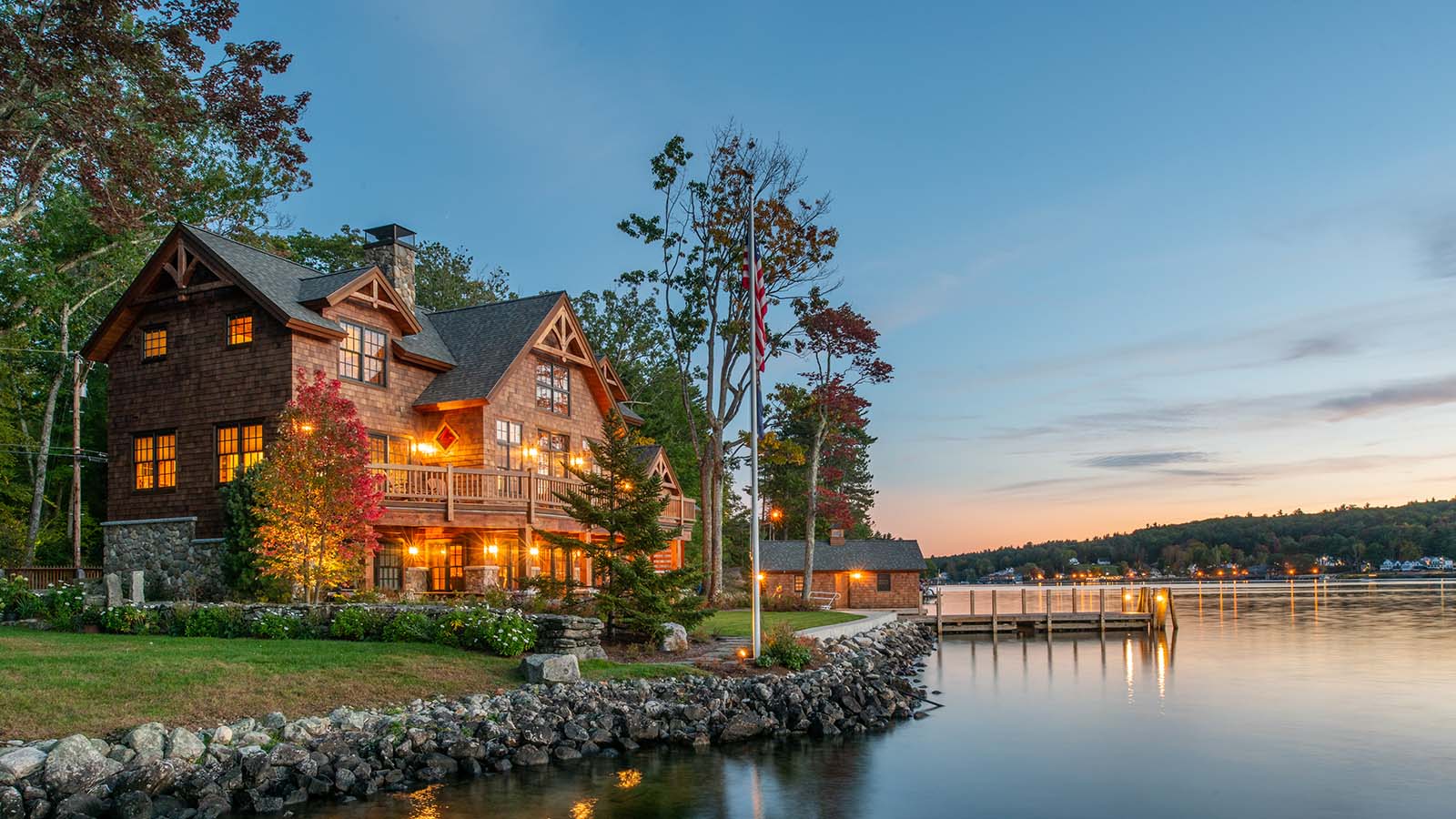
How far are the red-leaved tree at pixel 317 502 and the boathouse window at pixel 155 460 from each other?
5699mm

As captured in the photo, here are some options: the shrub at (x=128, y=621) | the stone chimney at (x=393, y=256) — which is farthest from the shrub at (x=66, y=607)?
the stone chimney at (x=393, y=256)

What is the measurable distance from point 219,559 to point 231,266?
6937 millimetres

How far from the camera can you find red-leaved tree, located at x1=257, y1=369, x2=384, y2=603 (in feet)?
69.7

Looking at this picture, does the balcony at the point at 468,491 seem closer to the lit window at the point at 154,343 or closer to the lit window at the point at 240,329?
the lit window at the point at 240,329

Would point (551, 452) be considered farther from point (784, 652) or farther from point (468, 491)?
point (784, 652)

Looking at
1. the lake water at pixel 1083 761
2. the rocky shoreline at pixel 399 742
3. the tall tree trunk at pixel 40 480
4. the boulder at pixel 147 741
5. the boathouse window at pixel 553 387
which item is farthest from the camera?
the tall tree trunk at pixel 40 480

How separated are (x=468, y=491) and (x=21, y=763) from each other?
14.1 metres

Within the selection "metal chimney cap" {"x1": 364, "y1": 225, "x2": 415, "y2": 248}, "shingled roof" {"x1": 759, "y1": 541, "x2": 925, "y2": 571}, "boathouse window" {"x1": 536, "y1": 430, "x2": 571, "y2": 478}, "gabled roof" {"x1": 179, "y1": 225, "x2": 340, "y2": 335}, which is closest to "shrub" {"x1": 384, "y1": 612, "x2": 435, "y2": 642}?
"gabled roof" {"x1": 179, "y1": 225, "x2": 340, "y2": 335}

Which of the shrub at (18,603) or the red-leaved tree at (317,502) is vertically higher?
the red-leaved tree at (317,502)

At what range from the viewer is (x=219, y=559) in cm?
2433

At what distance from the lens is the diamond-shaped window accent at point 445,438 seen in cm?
2828

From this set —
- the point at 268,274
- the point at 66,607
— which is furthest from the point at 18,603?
the point at 268,274

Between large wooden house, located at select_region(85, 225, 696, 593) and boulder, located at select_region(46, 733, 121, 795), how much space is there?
1129cm

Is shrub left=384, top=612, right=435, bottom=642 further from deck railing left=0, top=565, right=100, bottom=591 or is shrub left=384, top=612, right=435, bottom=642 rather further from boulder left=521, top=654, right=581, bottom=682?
deck railing left=0, top=565, right=100, bottom=591
